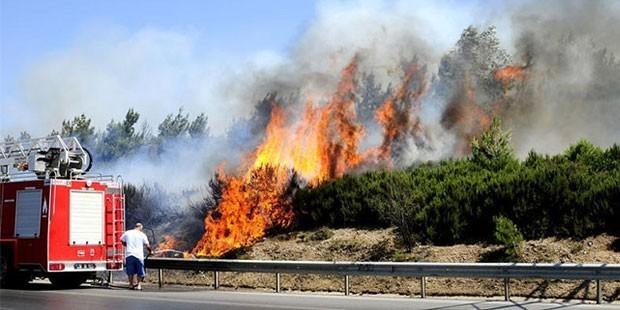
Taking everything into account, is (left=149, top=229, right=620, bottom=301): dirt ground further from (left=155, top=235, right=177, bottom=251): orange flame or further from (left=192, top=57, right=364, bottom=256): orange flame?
(left=155, top=235, right=177, bottom=251): orange flame

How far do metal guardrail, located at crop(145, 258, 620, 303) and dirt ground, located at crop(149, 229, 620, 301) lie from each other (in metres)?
0.93

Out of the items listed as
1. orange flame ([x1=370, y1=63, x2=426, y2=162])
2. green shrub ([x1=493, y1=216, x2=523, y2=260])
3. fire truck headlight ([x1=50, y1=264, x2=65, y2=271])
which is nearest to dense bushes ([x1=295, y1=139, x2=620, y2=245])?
green shrub ([x1=493, y1=216, x2=523, y2=260])

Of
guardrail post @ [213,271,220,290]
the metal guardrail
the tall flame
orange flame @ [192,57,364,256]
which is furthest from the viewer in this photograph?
the tall flame

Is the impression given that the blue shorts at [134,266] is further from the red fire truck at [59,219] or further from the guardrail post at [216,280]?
the guardrail post at [216,280]

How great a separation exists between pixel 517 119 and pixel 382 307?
27.0 m

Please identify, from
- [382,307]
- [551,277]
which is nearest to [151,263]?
[382,307]

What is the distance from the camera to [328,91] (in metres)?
29.0

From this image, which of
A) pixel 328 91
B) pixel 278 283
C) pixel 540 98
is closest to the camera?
pixel 278 283

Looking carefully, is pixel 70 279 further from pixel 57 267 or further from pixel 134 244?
pixel 134 244

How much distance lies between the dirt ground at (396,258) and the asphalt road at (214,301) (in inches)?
60.1

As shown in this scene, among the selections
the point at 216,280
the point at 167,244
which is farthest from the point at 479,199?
the point at 167,244

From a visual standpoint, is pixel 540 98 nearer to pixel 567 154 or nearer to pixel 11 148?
pixel 567 154

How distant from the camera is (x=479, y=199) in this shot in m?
20.5

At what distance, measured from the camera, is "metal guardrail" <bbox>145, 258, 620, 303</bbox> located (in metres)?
13.9
